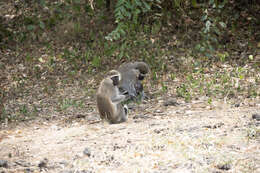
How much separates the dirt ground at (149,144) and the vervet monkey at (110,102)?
0.53 ft

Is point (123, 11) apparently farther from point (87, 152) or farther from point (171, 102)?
point (87, 152)

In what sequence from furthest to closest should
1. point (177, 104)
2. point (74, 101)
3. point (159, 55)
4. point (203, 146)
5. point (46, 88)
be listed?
point (159, 55) < point (46, 88) < point (74, 101) < point (177, 104) < point (203, 146)

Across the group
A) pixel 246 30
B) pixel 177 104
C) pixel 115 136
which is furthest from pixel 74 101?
pixel 246 30

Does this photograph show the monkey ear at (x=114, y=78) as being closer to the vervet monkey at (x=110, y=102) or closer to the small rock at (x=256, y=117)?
the vervet monkey at (x=110, y=102)

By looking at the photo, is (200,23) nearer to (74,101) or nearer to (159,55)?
(159,55)

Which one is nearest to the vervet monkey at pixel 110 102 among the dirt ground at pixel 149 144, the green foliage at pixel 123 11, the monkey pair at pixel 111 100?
the monkey pair at pixel 111 100

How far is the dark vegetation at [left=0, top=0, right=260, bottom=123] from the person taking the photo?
8.62 metres

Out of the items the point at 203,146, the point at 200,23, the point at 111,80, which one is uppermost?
the point at 200,23

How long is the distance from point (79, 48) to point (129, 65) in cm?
275

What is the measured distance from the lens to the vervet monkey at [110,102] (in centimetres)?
705

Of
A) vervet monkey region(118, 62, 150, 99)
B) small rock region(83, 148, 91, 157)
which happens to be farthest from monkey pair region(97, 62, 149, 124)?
small rock region(83, 148, 91, 157)

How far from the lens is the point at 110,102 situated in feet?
23.4

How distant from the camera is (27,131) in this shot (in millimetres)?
7324

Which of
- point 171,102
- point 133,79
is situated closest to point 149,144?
point 171,102
